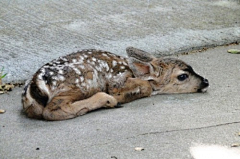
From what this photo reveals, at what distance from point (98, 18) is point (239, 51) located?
2127 millimetres

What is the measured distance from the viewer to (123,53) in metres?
7.09

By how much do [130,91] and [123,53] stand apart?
1.34 meters

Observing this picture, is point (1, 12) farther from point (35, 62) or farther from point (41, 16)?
point (35, 62)

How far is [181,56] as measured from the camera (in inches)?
287

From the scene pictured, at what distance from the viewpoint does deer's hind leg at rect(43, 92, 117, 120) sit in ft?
17.4

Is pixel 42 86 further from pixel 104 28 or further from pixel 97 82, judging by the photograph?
pixel 104 28

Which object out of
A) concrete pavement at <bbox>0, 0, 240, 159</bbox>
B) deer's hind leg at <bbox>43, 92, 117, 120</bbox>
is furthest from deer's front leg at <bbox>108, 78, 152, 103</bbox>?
deer's hind leg at <bbox>43, 92, 117, 120</bbox>

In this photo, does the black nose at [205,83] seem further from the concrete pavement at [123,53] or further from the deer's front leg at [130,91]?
the deer's front leg at [130,91]

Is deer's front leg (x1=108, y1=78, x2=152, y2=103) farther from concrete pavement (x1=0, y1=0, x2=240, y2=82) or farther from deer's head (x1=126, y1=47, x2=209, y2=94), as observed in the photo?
concrete pavement (x1=0, y1=0, x2=240, y2=82)

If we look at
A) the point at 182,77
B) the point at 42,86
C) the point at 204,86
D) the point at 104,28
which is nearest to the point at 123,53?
the point at 104,28

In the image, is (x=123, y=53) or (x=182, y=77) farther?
(x=123, y=53)

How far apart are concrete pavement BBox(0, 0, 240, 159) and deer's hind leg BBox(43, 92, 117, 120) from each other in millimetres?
83

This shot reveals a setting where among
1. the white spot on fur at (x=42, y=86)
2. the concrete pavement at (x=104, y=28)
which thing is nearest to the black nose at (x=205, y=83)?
the concrete pavement at (x=104, y=28)

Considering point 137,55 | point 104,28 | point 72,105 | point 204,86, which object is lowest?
point 72,105
